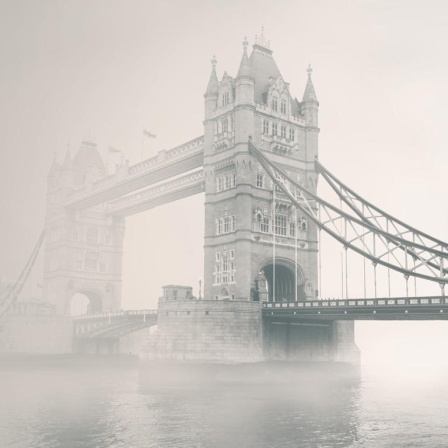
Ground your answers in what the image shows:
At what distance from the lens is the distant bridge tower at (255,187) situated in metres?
70.1

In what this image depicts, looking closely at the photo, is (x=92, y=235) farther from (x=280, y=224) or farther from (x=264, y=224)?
(x=264, y=224)

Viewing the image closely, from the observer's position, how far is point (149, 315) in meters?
83.8

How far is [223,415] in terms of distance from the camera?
41.2 m

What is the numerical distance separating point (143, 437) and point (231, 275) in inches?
1446

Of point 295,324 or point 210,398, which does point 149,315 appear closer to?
point 295,324

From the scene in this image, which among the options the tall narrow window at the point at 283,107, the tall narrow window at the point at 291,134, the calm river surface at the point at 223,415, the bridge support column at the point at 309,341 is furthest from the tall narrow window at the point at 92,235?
the bridge support column at the point at 309,341

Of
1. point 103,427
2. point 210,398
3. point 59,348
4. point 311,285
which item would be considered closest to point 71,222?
point 59,348

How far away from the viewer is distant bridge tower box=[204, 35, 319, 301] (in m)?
70.1

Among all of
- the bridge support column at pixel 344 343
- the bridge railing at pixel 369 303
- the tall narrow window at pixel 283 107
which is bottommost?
the bridge support column at pixel 344 343

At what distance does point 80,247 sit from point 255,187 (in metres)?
53.9

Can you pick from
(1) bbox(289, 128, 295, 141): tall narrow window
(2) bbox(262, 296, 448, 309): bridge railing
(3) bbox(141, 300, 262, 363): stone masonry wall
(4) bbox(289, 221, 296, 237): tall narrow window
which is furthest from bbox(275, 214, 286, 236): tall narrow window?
(2) bbox(262, 296, 448, 309): bridge railing

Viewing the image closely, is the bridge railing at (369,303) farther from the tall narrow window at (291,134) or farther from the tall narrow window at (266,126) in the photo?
the tall narrow window at (291,134)

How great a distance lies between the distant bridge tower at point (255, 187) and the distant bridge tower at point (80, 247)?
4527 centimetres

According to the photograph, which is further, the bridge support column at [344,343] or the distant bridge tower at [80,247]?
the distant bridge tower at [80,247]
